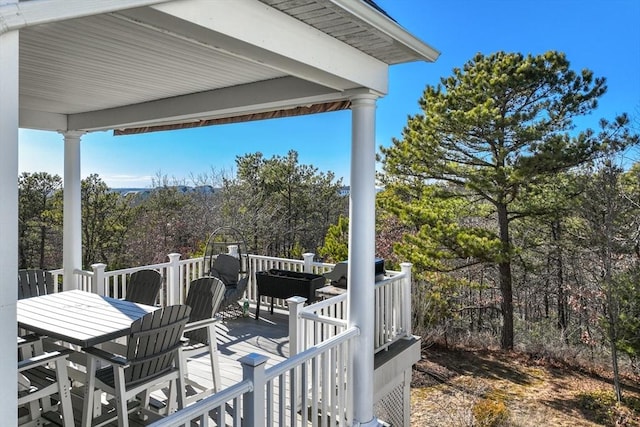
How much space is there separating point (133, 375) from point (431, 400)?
7.88 metres

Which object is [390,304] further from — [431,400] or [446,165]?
[446,165]

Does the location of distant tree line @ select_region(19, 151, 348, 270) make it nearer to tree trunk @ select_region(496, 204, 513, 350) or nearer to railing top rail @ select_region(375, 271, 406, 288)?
tree trunk @ select_region(496, 204, 513, 350)

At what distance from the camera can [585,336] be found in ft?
38.3

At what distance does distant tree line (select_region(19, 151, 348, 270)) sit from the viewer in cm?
1573

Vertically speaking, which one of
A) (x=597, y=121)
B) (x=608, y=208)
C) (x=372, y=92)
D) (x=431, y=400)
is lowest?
(x=431, y=400)

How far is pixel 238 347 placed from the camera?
5637 millimetres

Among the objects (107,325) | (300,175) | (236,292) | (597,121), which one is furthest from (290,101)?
(300,175)

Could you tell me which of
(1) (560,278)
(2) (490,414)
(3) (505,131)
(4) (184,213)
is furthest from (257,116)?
(4) (184,213)

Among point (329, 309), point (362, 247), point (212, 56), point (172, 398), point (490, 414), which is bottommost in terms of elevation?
point (490, 414)

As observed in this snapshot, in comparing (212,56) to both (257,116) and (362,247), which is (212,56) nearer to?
(257,116)

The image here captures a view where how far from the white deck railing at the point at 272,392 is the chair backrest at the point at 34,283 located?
252cm

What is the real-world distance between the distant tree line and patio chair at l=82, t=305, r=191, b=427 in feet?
36.0

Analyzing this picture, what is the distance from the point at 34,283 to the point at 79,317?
1700 millimetres

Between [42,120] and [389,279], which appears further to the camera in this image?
[42,120]
